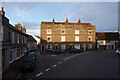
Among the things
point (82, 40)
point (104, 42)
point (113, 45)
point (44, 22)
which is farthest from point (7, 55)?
point (113, 45)

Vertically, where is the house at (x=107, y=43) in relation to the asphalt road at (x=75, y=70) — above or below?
above

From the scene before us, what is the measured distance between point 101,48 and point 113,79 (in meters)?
35.8

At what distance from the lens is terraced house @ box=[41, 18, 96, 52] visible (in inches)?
1506

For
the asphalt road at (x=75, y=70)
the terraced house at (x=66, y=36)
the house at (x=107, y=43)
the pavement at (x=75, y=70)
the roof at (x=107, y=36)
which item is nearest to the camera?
the pavement at (x=75, y=70)

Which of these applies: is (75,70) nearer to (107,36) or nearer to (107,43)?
(107,43)

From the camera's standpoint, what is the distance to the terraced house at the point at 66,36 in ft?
125

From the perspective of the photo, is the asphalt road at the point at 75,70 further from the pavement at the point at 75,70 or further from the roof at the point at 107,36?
the roof at the point at 107,36

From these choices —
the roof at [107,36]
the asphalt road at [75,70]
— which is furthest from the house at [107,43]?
the asphalt road at [75,70]

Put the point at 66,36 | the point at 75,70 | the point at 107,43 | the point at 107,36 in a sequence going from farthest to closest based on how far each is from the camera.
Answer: the point at 107,36 → the point at 107,43 → the point at 66,36 → the point at 75,70

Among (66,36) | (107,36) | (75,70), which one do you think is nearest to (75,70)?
(75,70)

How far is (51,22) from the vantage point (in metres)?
41.3

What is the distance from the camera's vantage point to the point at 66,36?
3972 centimetres

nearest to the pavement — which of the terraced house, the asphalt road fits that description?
the asphalt road

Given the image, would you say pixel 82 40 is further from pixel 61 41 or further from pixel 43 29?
pixel 43 29
